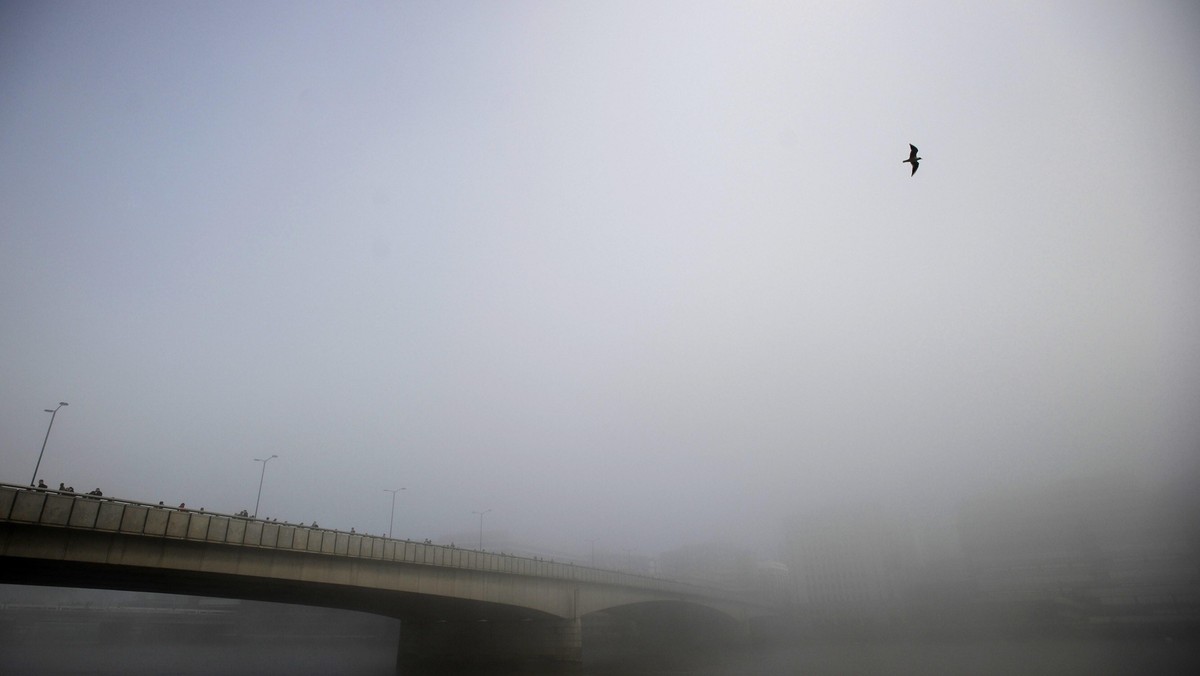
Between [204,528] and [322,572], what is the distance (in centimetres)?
924

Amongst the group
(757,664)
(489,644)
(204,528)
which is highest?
(204,528)

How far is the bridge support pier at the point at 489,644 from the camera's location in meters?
62.7

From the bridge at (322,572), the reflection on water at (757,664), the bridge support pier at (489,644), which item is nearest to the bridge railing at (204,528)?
the bridge at (322,572)

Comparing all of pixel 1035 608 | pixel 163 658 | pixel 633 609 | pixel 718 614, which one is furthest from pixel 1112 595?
pixel 163 658

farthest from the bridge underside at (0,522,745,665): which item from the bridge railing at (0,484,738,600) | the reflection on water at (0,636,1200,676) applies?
the reflection on water at (0,636,1200,676)

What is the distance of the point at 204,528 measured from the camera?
3478 cm

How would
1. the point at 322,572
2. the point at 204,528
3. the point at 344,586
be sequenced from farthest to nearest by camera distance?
the point at 344,586 → the point at 322,572 → the point at 204,528

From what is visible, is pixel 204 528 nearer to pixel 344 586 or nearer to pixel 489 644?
pixel 344 586

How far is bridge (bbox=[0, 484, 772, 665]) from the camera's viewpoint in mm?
30344

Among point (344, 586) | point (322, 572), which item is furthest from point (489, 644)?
point (322, 572)

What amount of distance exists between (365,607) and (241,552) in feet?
80.4

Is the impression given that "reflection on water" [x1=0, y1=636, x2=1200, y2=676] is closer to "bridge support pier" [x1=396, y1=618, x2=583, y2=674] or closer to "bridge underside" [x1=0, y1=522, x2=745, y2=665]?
"bridge support pier" [x1=396, y1=618, x2=583, y2=674]

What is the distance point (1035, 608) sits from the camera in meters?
130

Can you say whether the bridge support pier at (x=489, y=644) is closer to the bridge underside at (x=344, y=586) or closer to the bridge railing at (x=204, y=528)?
the bridge underside at (x=344, y=586)
